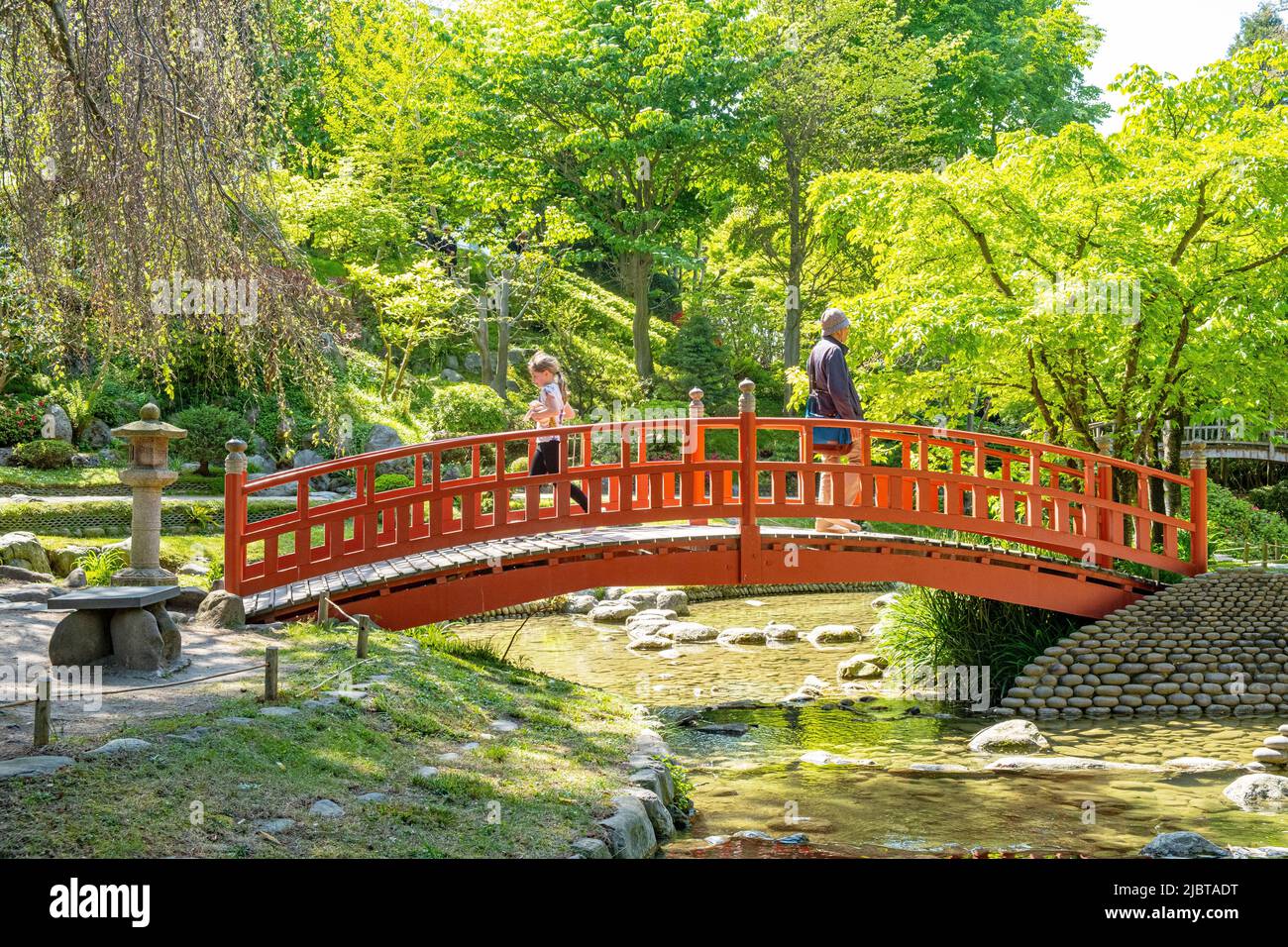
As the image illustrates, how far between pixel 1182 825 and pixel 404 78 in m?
24.2

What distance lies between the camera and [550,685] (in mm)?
A: 9062

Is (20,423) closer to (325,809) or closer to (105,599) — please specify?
(105,599)

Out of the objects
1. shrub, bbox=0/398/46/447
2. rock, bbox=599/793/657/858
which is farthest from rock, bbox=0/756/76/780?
shrub, bbox=0/398/46/447

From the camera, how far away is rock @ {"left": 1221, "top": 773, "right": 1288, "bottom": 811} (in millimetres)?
7446

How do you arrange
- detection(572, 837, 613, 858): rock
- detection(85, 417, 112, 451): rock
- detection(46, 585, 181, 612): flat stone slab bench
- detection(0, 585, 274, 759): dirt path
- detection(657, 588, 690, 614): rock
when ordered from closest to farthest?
detection(572, 837, 613, 858): rock → detection(0, 585, 274, 759): dirt path → detection(46, 585, 181, 612): flat stone slab bench → detection(657, 588, 690, 614): rock → detection(85, 417, 112, 451): rock

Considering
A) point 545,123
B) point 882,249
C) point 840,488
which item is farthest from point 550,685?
point 545,123

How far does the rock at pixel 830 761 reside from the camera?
8.73m

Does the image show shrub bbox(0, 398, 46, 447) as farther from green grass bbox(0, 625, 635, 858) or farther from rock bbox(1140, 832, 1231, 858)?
rock bbox(1140, 832, 1231, 858)

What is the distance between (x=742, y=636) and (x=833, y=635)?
120 centimetres

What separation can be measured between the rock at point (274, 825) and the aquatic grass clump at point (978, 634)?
331 inches

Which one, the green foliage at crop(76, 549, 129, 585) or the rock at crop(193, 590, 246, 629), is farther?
the green foliage at crop(76, 549, 129, 585)

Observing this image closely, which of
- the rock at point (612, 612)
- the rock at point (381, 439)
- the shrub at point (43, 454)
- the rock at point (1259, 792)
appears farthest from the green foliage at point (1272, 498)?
the shrub at point (43, 454)

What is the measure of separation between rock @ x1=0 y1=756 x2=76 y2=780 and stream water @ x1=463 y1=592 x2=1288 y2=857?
322 centimetres

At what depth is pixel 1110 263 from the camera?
11.2 meters
